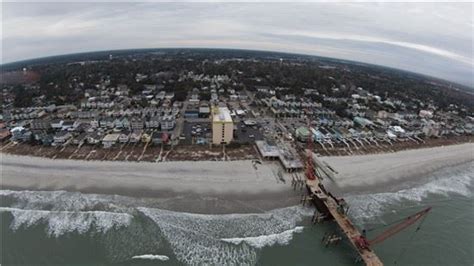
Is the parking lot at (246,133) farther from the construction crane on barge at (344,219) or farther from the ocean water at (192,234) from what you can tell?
the ocean water at (192,234)

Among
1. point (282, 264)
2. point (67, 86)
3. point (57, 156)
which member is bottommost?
point (282, 264)

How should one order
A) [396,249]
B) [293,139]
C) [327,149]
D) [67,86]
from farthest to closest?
[67,86], [293,139], [327,149], [396,249]

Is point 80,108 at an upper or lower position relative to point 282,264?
upper

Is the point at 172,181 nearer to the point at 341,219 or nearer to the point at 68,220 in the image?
the point at 68,220

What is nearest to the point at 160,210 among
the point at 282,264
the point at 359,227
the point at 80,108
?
the point at 282,264


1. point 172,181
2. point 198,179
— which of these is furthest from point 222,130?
point 172,181

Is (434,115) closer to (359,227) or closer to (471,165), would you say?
(471,165)
